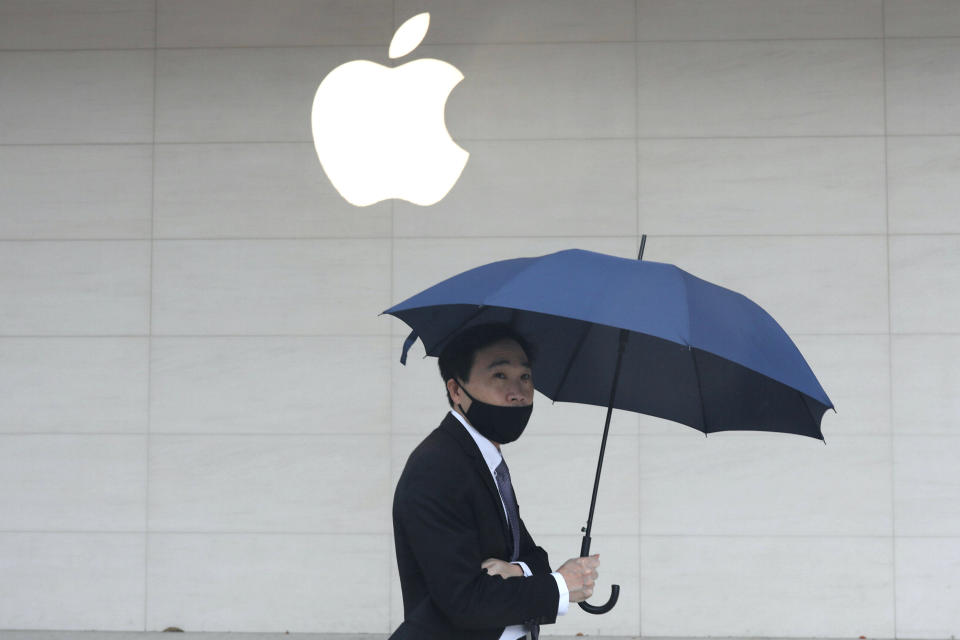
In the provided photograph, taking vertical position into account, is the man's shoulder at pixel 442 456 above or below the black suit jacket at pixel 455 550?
above

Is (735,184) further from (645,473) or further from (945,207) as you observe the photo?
(645,473)

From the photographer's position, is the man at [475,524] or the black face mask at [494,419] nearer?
the man at [475,524]

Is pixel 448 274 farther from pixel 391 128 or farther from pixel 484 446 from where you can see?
pixel 484 446

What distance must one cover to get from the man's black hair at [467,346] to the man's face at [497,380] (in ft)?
0.03

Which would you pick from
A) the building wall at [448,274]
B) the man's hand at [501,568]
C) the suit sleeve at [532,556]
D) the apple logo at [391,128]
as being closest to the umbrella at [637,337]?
the suit sleeve at [532,556]

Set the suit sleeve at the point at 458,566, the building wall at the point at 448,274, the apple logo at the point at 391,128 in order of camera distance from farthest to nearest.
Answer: the apple logo at the point at 391,128
the building wall at the point at 448,274
the suit sleeve at the point at 458,566

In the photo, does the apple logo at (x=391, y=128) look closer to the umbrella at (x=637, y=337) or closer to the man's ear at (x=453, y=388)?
the umbrella at (x=637, y=337)

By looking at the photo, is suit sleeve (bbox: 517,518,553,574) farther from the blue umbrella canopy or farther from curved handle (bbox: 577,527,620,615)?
the blue umbrella canopy

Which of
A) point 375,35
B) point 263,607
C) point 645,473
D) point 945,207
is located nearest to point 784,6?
point 945,207

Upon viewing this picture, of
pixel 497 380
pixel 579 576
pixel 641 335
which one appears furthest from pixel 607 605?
pixel 641 335

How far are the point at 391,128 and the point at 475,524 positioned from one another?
351cm

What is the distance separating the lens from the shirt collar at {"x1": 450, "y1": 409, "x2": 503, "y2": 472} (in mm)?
2035

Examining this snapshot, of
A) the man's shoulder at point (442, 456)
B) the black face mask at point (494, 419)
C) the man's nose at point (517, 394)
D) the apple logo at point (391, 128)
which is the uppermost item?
the apple logo at point (391, 128)

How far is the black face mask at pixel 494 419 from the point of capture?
2045 mm
